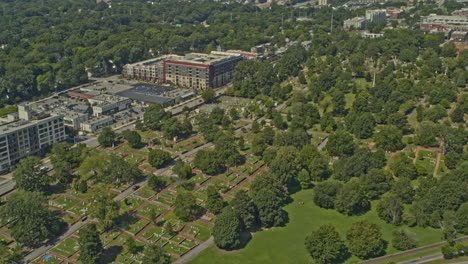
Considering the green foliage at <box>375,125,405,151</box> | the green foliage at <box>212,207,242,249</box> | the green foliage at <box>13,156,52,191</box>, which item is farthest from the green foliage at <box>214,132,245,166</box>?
the green foliage at <box>13,156,52,191</box>

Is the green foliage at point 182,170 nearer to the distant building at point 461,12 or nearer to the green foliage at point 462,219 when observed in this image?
the green foliage at point 462,219

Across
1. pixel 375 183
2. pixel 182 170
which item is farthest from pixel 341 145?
pixel 182 170

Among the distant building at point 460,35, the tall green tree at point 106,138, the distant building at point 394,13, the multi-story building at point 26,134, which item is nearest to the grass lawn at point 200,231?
the tall green tree at point 106,138

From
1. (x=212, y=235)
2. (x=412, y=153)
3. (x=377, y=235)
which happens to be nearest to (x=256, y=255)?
(x=212, y=235)

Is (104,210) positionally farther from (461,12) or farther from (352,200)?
(461,12)

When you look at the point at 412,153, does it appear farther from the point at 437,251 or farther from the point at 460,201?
the point at 437,251

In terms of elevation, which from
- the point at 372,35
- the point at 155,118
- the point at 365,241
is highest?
the point at 372,35
